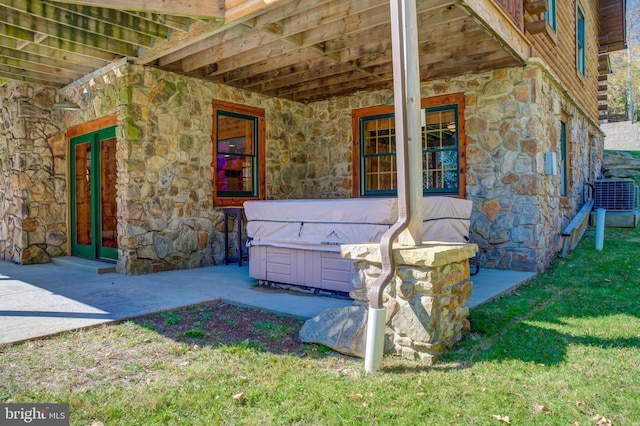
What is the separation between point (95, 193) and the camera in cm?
665

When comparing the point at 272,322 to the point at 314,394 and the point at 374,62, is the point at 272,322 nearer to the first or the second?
the point at 314,394

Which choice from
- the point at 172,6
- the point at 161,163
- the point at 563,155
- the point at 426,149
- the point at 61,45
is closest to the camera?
the point at 172,6

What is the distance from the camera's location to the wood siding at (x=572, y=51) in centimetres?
660

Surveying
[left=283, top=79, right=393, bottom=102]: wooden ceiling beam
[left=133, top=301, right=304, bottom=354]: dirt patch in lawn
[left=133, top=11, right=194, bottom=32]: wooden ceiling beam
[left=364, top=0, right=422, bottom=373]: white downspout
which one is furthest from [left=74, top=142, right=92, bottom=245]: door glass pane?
[left=364, top=0, right=422, bottom=373]: white downspout

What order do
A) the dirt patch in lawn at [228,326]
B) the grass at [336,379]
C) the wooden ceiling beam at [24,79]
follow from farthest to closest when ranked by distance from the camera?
the wooden ceiling beam at [24,79]
the dirt patch in lawn at [228,326]
the grass at [336,379]

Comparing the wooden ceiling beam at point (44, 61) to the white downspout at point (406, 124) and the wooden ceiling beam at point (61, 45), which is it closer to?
the wooden ceiling beam at point (61, 45)

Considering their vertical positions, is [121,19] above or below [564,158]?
above

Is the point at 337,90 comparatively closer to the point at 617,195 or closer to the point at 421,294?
the point at 421,294

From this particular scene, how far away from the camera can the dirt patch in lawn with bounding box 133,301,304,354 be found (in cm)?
312

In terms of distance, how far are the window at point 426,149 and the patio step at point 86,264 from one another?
Answer: 156 inches

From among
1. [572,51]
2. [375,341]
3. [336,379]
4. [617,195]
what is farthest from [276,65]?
[617,195]

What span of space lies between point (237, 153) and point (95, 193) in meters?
2.21

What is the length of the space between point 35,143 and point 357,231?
5.63m

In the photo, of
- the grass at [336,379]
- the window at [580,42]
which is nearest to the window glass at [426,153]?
the grass at [336,379]
